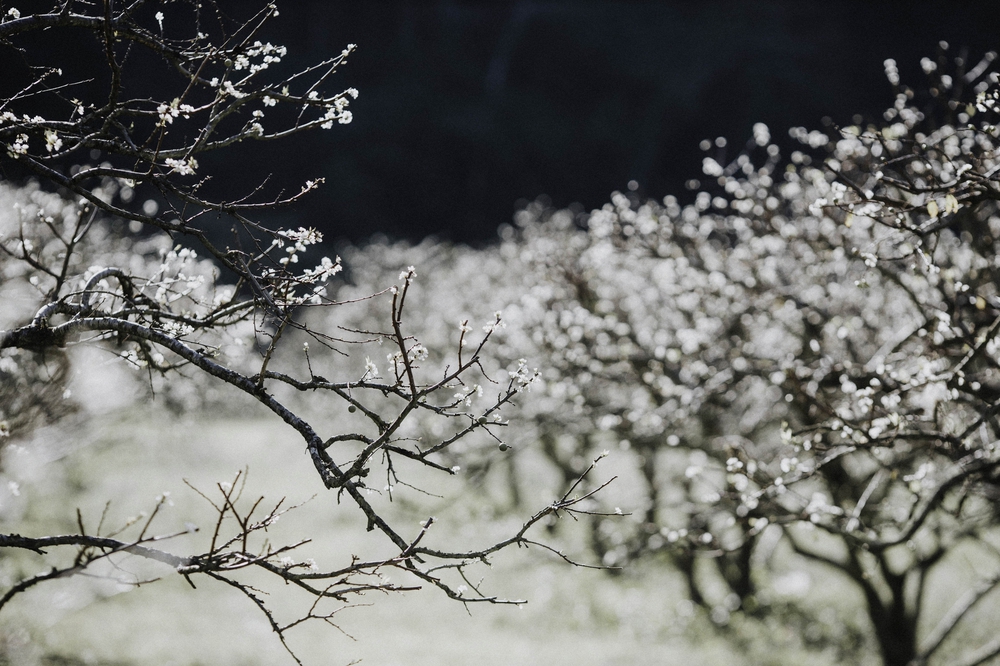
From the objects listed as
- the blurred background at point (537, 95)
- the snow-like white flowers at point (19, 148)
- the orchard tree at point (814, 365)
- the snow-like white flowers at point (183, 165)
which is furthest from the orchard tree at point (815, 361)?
the blurred background at point (537, 95)

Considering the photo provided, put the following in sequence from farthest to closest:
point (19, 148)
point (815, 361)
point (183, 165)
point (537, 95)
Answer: point (537, 95), point (815, 361), point (183, 165), point (19, 148)

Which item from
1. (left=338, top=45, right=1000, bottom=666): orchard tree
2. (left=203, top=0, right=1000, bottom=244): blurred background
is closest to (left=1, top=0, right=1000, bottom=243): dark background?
(left=203, top=0, right=1000, bottom=244): blurred background

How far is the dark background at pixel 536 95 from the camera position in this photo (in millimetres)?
43406

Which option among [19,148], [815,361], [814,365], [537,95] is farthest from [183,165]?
[537,95]

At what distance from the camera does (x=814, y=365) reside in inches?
279

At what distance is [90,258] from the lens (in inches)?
449

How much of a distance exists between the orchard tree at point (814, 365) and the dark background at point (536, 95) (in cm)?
3004

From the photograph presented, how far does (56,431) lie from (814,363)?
10826 mm

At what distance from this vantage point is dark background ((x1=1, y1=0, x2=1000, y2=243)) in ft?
142

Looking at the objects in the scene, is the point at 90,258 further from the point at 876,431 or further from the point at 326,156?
the point at 326,156

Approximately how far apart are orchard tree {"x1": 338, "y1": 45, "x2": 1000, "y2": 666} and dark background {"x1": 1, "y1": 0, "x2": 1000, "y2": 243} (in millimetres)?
30038

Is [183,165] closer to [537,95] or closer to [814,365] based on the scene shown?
[814,365]

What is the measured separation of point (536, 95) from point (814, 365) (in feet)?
183

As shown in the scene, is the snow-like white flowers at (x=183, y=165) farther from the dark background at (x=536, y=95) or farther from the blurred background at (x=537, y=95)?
the blurred background at (x=537, y=95)
